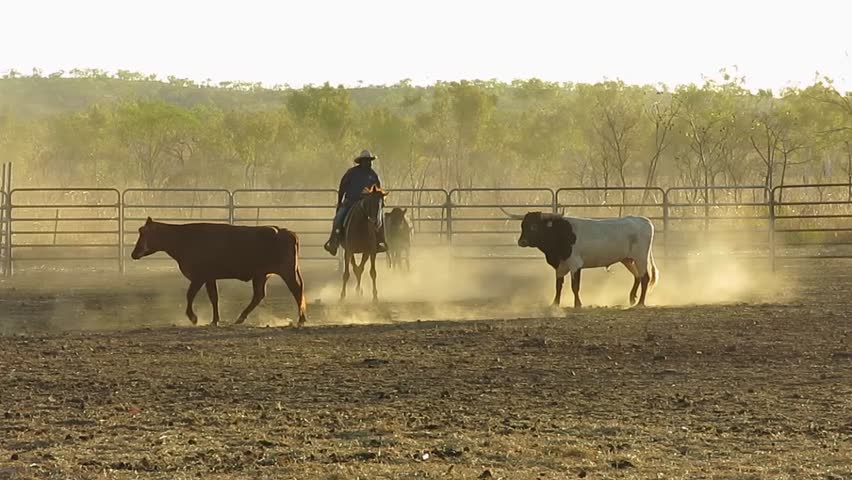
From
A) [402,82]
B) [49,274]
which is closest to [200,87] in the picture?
[402,82]

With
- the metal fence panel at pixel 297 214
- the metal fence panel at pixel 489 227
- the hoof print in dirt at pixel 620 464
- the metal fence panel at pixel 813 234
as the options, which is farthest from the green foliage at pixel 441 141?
the hoof print in dirt at pixel 620 464

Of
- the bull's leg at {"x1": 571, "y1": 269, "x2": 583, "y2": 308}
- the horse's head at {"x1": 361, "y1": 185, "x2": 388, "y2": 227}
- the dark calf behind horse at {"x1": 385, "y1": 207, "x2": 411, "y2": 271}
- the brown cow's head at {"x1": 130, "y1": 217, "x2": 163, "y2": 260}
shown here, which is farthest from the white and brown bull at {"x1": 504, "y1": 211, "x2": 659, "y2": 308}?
the dark calf behind horse at {"x1": 385, "y1": 207, "x2": 411, "y2": 271}

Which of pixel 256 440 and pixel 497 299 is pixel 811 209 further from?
pixel 256 440

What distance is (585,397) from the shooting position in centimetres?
955

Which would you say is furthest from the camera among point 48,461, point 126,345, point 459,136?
point 459,136

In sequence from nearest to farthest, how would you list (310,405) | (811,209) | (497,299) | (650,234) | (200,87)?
(310,405)
(650,234)
(497,299)
(811,209)
(200,87)

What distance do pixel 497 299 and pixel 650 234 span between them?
237 cm

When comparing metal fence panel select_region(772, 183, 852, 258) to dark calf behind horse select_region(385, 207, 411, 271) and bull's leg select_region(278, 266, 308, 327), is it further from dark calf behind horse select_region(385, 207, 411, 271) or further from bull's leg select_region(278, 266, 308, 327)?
bull's leg select_region(278, 266, 308, 327)

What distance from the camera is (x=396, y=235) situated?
2117 cm

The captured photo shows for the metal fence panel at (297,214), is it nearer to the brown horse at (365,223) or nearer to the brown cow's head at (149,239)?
the brown horse at (365,223)

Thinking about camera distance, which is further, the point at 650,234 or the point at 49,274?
the point at 49,274

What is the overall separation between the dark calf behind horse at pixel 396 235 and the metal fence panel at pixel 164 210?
2.39 metres

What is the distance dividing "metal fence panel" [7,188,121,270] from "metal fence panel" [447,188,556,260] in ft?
17.6

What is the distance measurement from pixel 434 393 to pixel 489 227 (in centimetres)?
2114
